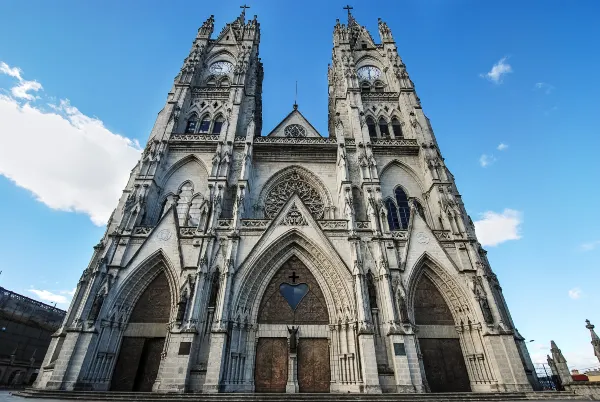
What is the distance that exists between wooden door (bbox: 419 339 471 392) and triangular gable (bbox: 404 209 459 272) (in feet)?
10.7

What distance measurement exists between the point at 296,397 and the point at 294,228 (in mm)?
7084

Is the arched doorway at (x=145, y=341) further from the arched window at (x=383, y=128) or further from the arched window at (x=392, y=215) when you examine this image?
the arched window at (x=383, y=128)

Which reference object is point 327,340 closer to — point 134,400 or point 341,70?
point 134,400

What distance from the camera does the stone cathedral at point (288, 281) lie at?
11.2 metres

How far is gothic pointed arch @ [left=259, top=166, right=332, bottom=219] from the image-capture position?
685 inches

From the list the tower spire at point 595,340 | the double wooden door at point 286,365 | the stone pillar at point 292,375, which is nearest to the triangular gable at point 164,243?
the double wooden door at point 286,365

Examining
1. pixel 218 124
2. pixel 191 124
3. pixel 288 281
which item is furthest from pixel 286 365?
pixel 191 124

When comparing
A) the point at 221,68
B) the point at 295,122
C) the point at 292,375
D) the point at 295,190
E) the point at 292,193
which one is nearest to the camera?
the point at 292,375

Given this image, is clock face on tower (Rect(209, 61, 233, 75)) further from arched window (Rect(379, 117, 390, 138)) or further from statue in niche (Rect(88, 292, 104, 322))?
statue in niche (Rect(88, 292, 104, 322))

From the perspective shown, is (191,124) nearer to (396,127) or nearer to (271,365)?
(396,127)

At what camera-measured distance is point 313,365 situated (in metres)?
11.8

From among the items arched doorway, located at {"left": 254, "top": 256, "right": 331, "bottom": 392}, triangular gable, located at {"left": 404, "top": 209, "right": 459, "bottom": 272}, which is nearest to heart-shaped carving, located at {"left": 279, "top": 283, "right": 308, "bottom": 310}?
arched doorway, located at {"left": 254, "top": 256, "right": 331, "bottom": 392}

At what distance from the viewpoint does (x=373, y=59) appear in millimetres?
25922

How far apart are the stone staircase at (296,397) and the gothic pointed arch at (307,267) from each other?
3.31 metres
